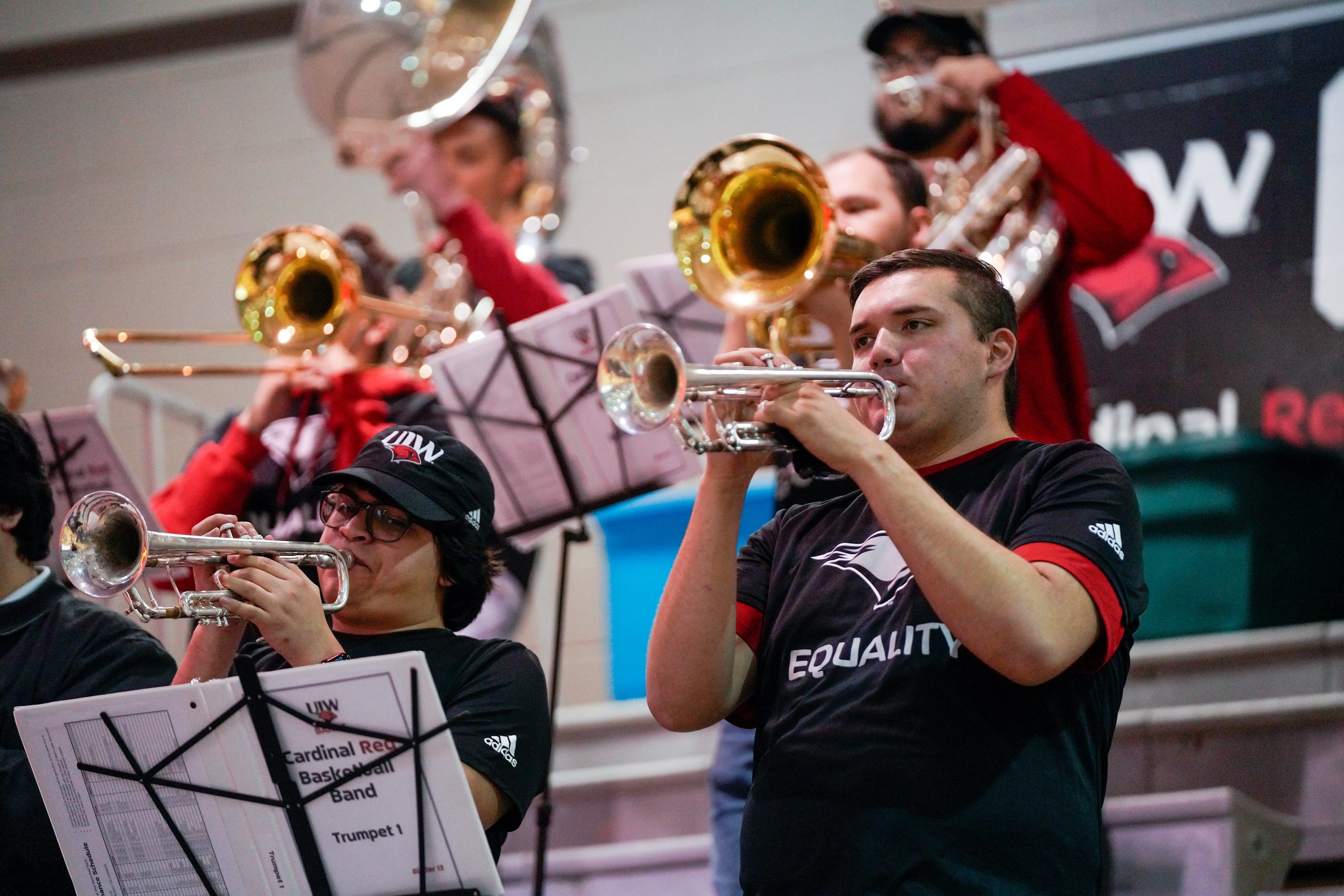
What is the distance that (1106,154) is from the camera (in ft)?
11.2

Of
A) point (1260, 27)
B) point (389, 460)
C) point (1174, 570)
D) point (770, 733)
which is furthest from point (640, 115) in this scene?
point (770, 733)

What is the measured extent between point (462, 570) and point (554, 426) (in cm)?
96

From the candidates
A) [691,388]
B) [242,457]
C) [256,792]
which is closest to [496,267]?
[242,457]

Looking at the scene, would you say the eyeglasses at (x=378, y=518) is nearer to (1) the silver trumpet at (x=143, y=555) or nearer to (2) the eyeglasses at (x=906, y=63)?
(1) the silver trumpet at (x=143, y=555)

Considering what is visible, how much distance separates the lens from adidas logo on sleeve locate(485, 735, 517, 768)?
220cm

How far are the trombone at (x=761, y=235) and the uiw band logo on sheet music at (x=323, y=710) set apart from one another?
144 cm

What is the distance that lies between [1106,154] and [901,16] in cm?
66

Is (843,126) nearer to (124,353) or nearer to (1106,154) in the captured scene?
(1106,154)

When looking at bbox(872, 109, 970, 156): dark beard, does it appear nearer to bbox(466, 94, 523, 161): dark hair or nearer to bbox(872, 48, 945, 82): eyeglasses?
bbox(872, 48, 945, 82): eyeglasses

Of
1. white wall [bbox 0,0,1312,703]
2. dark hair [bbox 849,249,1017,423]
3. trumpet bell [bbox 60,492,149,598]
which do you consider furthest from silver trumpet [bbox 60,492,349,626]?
white wall [bbox 0,0,1312,703]

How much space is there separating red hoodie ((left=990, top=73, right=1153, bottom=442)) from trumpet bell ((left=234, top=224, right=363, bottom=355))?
1782mm

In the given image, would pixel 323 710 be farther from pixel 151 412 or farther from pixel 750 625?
pixel 151 412

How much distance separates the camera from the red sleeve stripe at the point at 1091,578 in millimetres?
1916

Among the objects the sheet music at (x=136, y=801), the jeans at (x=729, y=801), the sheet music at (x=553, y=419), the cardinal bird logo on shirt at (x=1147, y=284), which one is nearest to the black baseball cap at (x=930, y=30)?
the sheet music at (x=553, y=419)
